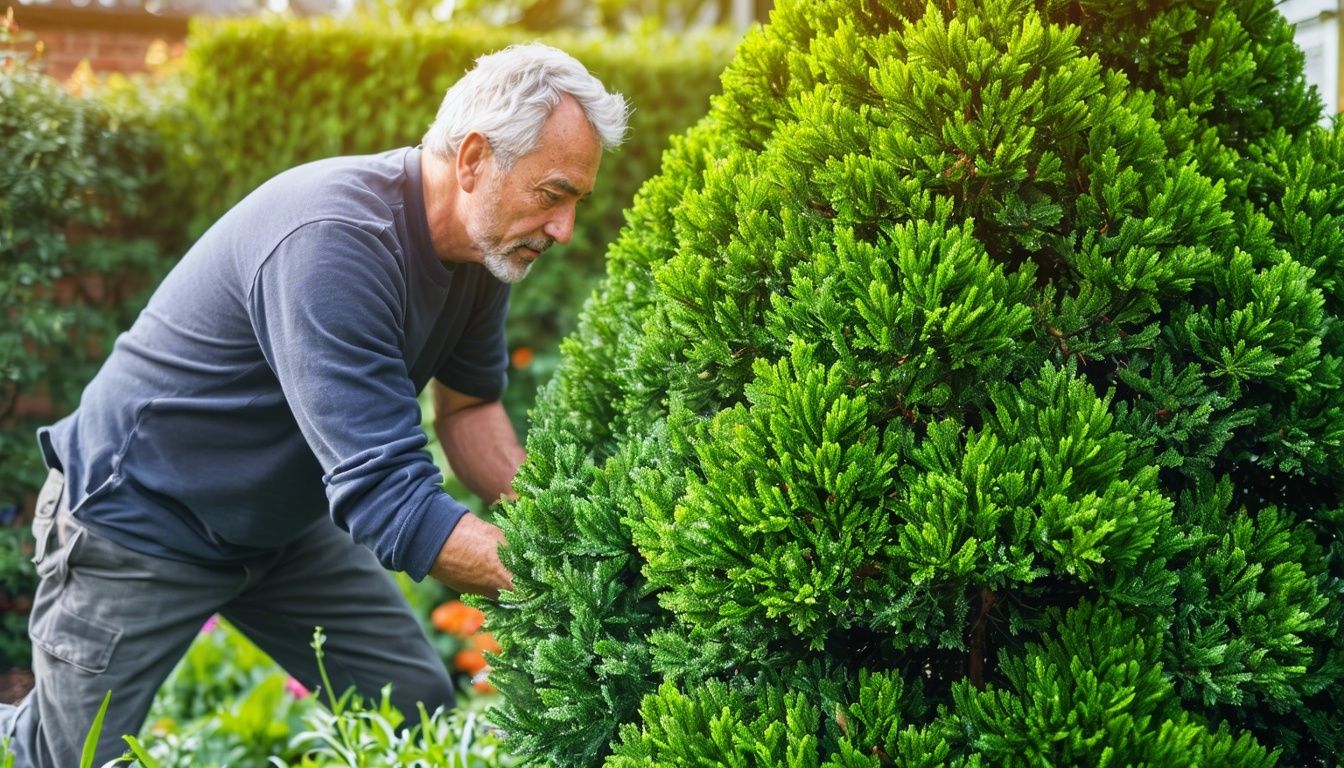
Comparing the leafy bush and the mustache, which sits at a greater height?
the mustache

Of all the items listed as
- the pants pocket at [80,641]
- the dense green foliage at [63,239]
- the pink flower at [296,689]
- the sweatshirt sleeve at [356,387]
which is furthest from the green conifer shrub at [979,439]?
the dense green foliage at [63,239]

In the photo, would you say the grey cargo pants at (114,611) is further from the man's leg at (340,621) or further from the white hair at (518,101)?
the white hair at (518,101)

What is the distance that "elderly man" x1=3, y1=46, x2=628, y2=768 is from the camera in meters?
2.27

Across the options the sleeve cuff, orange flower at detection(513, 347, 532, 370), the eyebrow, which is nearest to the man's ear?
the eyebrow

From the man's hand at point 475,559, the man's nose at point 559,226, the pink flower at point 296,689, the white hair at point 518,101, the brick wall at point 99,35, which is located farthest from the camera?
the brick wall at point 99,35

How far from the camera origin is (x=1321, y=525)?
198 centimetres

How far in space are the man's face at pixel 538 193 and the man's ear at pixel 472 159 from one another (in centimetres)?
2

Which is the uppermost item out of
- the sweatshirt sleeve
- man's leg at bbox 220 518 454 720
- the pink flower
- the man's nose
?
the man's nose

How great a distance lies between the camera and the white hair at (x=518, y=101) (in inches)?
96.9

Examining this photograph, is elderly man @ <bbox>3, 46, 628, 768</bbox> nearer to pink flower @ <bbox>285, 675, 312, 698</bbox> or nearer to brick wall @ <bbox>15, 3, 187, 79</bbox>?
pink flower @ <bbox>285, 675, 312, 698</bbox>

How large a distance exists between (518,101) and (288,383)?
2.41ft

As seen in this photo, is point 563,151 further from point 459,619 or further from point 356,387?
point 459,619

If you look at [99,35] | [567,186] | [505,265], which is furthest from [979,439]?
[99,35]

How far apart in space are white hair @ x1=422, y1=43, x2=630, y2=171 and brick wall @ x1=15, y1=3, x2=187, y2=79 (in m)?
5.32
